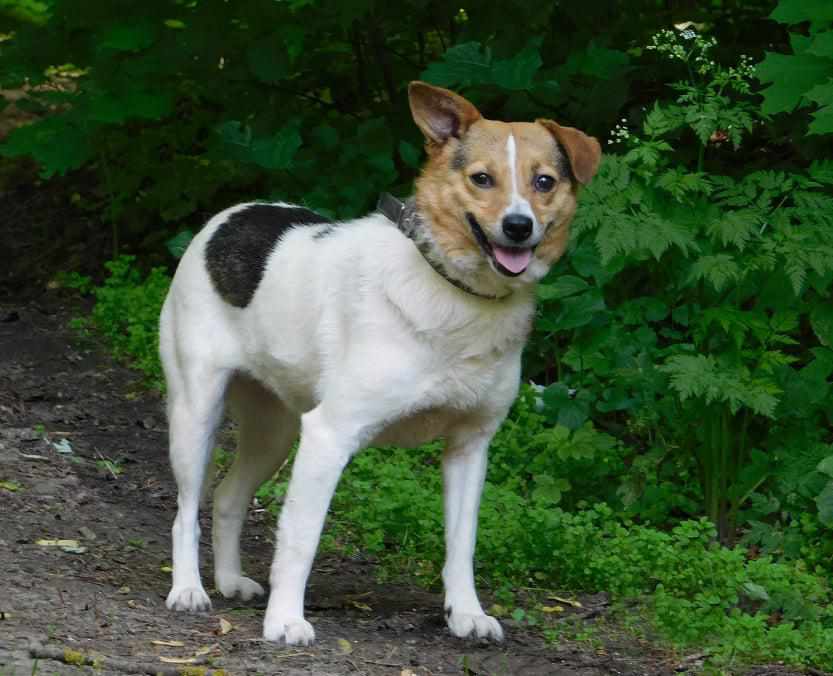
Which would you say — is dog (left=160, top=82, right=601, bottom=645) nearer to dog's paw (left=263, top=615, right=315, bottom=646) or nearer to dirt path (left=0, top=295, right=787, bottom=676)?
dog's paw (left=263, top=615, right=315, bottom=646)

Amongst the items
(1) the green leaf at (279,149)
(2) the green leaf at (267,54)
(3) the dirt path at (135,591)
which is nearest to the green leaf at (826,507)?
(3) the dirt path at (135,591)

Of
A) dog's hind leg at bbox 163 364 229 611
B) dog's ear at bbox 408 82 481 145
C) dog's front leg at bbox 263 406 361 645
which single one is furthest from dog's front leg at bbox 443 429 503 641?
dog's ear at bbox 408 82 481 145

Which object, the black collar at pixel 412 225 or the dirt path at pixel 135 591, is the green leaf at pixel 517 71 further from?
the dirt path at pixel 135 591

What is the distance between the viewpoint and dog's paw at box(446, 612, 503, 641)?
5355 millimetres

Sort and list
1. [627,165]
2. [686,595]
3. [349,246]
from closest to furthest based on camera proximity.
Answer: [349,246] → [686,595] → [627,165]

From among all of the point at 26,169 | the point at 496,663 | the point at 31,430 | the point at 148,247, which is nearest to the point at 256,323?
the point at 496,663

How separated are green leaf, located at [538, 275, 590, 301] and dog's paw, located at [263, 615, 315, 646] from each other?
2685mm

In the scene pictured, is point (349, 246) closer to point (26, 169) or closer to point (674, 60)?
point (674, 60)

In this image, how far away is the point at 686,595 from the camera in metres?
5.91

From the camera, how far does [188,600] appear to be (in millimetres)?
5520

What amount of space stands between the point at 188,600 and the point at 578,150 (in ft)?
7.29

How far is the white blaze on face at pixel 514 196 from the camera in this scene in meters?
4.92

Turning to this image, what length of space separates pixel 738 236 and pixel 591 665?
6.50ft

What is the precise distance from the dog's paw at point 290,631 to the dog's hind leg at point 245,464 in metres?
0.85
